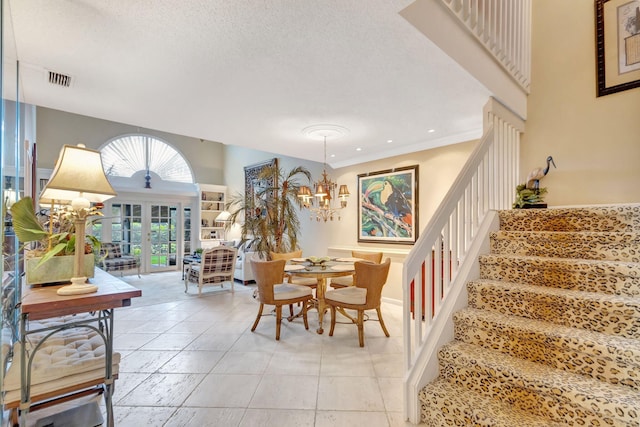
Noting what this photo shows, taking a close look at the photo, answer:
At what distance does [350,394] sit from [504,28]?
3.49m

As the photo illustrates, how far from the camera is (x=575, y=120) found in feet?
9.77

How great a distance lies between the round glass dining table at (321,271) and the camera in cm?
319

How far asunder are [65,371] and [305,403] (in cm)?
141

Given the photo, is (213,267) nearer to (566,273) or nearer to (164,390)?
(164,390)

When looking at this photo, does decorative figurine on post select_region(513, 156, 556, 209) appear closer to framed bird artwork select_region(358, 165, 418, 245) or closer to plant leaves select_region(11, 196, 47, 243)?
framed bird artwork select_region(358, 165, 418, 245)

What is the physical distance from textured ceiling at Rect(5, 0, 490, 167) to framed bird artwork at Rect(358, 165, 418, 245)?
1.15m

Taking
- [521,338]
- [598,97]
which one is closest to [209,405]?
[521,338]

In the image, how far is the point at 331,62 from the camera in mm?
2131

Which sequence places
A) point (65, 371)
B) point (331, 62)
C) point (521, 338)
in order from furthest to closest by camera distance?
point (331, 62)
point (521, 338)
point (65, 371)

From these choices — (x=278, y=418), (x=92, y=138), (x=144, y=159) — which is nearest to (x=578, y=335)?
(x=278, y=418)

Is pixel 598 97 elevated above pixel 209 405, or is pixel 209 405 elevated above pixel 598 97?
pixel 598 97

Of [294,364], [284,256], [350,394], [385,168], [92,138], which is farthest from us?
[92,138]

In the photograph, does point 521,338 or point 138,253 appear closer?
point 521,338

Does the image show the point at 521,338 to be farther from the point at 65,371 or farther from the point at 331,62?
the point at 65,371
